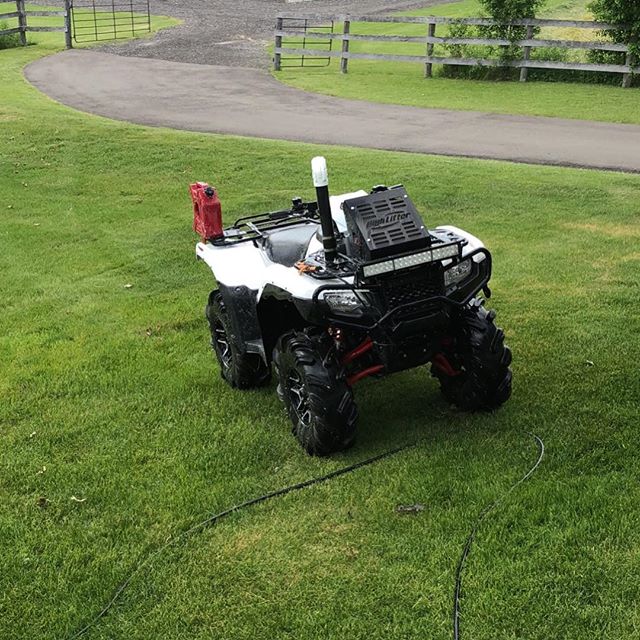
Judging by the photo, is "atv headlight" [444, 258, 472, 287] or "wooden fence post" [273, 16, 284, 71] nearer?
"atv headlight" [444, 258, 472, 287]

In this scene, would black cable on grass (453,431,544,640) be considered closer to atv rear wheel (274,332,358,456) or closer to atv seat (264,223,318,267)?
atv rear wheel (274,332,358,456)

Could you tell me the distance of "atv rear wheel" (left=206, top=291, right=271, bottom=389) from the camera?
518 centimetres

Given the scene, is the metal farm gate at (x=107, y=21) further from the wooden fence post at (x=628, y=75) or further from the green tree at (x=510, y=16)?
the wooden fence post at (x=628, y=75)

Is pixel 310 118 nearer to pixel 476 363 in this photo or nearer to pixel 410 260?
pixel 476 363

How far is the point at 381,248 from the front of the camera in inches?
158

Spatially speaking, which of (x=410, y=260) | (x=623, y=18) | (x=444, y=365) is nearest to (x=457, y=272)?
(x=410, y=260)

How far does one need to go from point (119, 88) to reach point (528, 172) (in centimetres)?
1151

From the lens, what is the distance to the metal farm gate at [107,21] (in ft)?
98.0

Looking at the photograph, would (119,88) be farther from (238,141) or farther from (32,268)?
(32,268)

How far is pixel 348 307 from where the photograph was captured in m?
4.14

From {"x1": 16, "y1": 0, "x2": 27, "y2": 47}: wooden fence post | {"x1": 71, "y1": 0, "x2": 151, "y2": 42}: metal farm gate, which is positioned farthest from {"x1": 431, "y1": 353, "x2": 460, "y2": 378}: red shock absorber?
{"x1": 71, "y1": 0, "x2": 151, "y2": 42}: metal farm gate

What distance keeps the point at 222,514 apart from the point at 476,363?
5.13 feet

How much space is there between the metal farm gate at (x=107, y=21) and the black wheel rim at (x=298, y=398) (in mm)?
26587

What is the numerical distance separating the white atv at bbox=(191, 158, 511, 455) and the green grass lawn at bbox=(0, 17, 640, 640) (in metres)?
0.26
